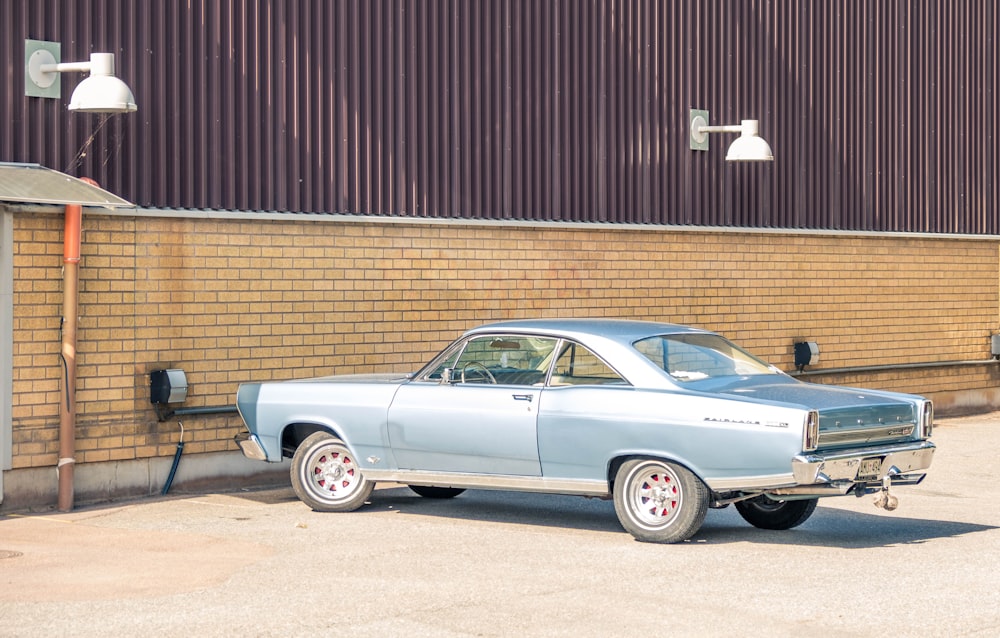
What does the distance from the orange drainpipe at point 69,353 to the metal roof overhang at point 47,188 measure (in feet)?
1.53

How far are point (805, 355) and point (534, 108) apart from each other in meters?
4.81

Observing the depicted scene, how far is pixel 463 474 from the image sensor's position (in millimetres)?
10445

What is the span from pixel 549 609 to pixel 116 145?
6.29m

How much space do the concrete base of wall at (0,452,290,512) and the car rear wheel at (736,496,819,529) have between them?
4622mm

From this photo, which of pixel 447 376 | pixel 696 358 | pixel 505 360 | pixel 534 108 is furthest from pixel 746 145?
pixel 447 376

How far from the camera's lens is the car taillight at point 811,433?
9055 millimetres

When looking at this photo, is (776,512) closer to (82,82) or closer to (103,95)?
(103,95)

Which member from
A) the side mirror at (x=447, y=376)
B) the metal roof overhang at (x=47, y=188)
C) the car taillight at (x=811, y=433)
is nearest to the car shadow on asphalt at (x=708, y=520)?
the car taillight at (x=811, y=433)

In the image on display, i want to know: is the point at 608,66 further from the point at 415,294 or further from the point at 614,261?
the point at 415,294

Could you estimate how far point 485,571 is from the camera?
862 centimetres

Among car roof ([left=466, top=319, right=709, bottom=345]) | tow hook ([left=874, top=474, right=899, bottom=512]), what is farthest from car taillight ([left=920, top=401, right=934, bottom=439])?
car roof ([left=466, top=319, right=709, bottom=345])

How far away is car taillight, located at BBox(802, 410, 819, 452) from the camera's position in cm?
905

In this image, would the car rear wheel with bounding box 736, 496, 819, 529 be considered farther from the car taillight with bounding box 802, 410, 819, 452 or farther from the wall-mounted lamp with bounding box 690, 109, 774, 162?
the wall-mounted lamp with bounding box 690, 109, 774, 162

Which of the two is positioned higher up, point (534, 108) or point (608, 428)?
point (534, 108)
